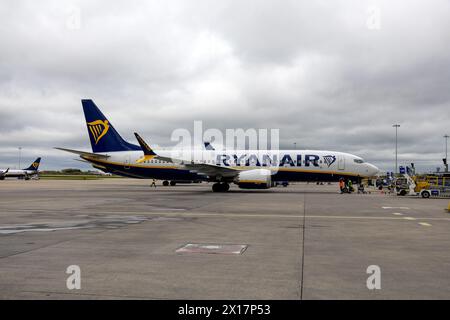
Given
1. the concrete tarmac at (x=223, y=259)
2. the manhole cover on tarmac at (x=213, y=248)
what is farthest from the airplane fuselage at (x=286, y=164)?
the manhole cover on tarmac at (x=213, y=248)

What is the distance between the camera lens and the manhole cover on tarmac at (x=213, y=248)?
8.97m

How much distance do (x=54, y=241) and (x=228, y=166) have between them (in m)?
28.6

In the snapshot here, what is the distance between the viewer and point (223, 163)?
127ft

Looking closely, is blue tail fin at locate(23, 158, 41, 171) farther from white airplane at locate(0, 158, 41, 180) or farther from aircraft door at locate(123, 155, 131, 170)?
aircraft door at locate(123, 155, 131, 170)

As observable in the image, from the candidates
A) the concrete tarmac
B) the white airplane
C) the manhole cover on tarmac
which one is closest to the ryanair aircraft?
the concrete tarmac

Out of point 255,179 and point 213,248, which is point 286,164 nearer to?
point 255,179

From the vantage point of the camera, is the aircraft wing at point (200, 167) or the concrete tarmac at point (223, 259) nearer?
the concrete tarmac at point (223, 259)

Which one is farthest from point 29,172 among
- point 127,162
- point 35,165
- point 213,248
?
point 213,248

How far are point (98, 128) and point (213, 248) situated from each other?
118 feet

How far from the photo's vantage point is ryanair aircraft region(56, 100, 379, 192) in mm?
35875

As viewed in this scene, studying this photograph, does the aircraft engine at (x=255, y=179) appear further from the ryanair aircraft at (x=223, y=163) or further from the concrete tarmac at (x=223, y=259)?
the concrete tarmac at (x=223, y=259)

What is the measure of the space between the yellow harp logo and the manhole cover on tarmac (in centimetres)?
3485

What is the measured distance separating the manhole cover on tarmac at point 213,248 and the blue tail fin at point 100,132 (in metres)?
34.3
